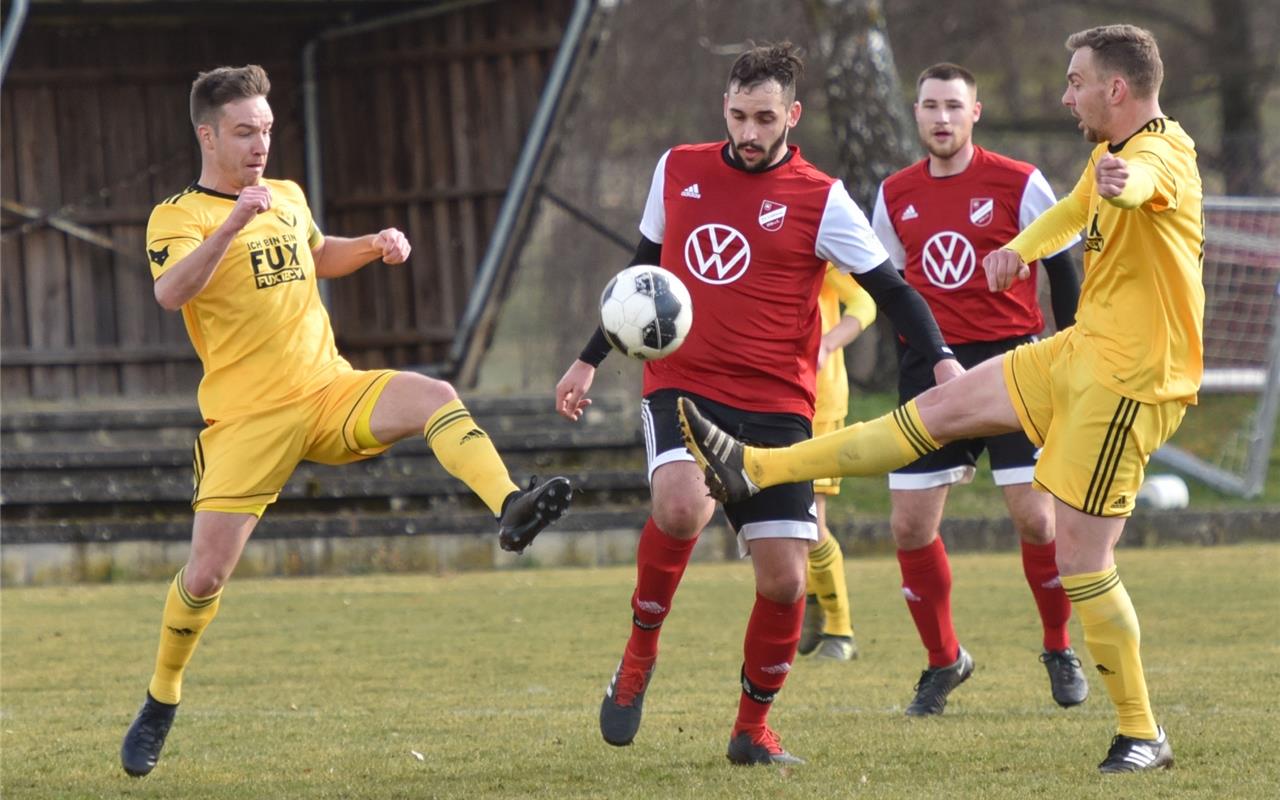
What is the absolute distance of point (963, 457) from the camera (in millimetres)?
7438

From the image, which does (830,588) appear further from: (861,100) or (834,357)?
(861,100)

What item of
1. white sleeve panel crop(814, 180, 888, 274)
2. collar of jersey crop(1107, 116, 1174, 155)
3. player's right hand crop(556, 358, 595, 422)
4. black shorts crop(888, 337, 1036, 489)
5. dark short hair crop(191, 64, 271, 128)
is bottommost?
black shorts crop(888, 337, 1036, 489)

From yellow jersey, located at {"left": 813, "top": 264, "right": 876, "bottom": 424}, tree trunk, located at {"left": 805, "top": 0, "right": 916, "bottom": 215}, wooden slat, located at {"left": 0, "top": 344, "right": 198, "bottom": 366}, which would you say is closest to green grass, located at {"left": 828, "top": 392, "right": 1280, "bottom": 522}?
tree trunk, located at {"left": 805, "top": 0, "right": 916, "bottom": 215}

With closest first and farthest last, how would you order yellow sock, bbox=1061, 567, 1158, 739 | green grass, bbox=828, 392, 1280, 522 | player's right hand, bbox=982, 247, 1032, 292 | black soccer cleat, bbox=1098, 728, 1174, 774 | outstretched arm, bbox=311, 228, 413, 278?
black soccer cleat, bbox=1098, 728, 1174, 774, yellow sock, bbox=1061, 567, 1158, 739, player's right hand, bbox=982, 247, 1032, 292, outstretched arm, bbox=311, 228, 413, 278, green grass, bbox=828, 392, 1280, 522

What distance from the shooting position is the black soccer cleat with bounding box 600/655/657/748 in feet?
20.0

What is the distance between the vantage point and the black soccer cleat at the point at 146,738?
19.5ft

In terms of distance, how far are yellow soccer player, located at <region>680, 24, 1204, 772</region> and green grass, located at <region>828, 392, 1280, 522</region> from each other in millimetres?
8947

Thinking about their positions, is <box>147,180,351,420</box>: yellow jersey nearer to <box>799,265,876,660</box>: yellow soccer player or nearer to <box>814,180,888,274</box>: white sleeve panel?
<box>814,180,888,274</box>: white sleeve panel

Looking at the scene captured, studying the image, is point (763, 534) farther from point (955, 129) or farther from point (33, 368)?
point (33, 368)

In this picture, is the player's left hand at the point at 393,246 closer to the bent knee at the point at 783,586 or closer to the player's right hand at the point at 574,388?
the player's right hand at the point at 574,388

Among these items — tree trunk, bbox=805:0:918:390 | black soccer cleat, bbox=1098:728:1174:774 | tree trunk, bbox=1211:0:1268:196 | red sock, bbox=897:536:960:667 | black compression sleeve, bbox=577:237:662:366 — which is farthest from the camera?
tree trunk, bbox=1211:0:1268:196

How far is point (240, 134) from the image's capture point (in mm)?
6297

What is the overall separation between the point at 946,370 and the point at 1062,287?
171cm

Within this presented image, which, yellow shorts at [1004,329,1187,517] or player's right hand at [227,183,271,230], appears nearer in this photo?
yellow shorts at [1004,329,1187,517]
